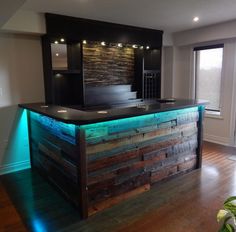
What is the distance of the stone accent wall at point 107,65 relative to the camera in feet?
13.9

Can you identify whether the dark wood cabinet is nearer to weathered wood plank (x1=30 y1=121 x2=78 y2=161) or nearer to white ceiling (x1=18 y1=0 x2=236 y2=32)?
white ceiling (x1=18 y1=0 x2=236 y2=32)

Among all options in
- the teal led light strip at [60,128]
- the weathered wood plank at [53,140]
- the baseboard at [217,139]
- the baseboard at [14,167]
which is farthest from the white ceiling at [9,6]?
the baseboard at [217,139]

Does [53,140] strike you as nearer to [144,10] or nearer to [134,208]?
[134,208]

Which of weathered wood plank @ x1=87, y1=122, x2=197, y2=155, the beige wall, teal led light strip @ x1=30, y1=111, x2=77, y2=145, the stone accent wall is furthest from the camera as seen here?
the stone accent wall

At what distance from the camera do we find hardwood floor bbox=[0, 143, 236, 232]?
7.21 ft

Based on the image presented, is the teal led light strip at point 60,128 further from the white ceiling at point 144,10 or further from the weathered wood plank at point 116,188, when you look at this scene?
the white ceiling at point 144,10

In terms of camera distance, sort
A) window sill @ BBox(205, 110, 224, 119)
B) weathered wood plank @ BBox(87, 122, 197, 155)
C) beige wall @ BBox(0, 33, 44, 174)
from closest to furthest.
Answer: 1. weathered wood plank @ BBox(87, 122, 197, 155)
2. beige wall @ BBox(0, 33, 44, 174)
3. window sill @ BBox(205, 110, 224, 119)

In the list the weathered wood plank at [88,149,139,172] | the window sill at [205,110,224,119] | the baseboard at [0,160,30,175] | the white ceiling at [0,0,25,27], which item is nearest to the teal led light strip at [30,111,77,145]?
the weathered wood plank at [88,149,139,172]

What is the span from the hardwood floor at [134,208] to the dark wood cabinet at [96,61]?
1475 mm

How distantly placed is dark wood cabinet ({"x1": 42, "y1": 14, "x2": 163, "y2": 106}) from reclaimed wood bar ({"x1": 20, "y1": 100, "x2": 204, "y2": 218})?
0.88m

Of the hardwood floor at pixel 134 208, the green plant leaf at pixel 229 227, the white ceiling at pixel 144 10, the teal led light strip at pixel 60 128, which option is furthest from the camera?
the white ceiling at pixel 144 10

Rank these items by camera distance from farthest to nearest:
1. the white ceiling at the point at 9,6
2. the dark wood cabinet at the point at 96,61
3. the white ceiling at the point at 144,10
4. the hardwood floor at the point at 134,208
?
the dark wood cabinet at the point at 96,61
the white ceiling at the point at 144,10
the hardwood floor at the point at 134,208
the white ceiling at the point at 9,6

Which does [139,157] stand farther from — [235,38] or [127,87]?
[235,38]

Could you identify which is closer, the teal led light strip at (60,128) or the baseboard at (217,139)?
the teal led light strip at (60,128)
